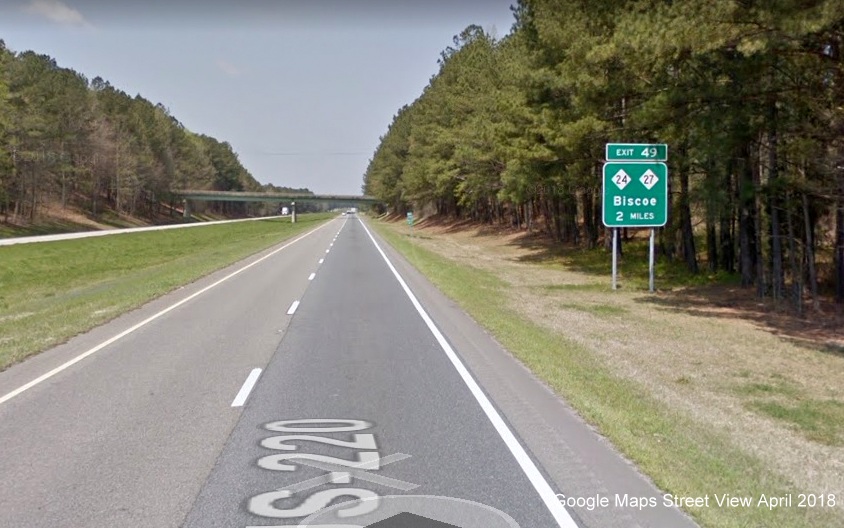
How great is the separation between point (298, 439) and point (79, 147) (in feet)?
273

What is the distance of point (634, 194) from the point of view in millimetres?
19078

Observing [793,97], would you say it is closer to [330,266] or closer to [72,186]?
[330,266]

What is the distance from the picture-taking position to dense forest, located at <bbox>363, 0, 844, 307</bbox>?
12.4 meters

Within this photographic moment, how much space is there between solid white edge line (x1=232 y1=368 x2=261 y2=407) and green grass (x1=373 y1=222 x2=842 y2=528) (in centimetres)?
362

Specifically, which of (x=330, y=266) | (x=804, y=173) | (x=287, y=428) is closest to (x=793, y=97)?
(x=804, y=173)

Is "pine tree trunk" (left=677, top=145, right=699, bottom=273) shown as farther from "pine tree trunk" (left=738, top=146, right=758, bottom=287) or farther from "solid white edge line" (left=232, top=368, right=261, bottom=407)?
"solid white edge line" (left=232, top=368, right=261, bottom=407)

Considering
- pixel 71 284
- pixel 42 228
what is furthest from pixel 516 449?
pixel 42 228

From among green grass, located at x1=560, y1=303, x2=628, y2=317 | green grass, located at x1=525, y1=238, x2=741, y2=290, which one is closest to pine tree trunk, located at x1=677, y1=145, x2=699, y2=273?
green grass, located at x1=525, y1=238, x2=741, y2=290

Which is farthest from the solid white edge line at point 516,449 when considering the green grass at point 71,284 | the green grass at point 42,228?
the green grass at point 42,228

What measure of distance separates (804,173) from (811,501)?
45.2 feet

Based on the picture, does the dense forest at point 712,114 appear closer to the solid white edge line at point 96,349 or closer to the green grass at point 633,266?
the green grass at point 633,266

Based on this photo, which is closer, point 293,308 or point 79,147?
point 293,308

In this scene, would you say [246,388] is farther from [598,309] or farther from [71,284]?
[71,284]

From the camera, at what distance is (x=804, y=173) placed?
16.1 m
